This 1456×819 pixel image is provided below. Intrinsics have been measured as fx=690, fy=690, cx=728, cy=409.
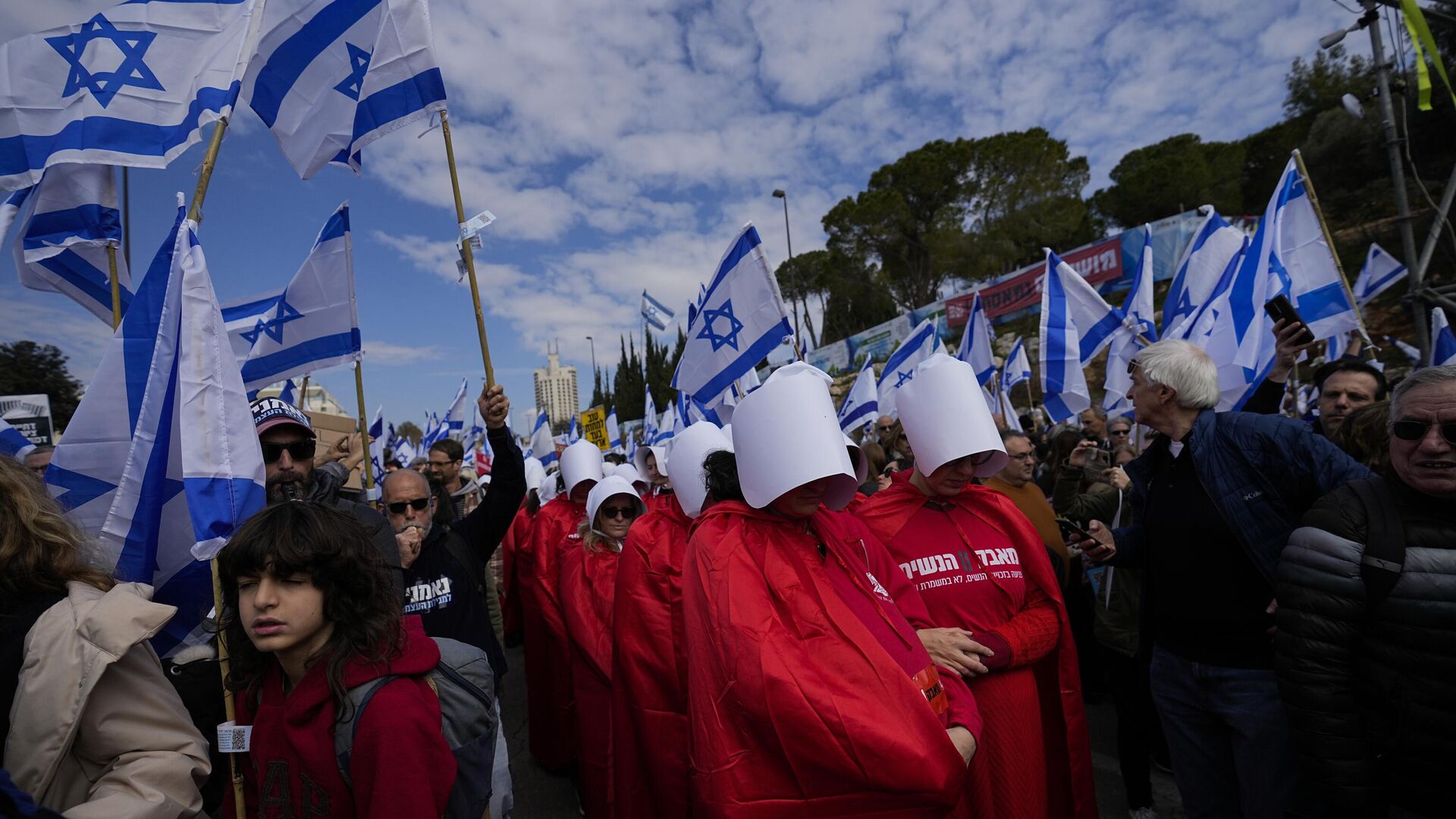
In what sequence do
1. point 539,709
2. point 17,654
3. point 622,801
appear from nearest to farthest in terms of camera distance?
1. point 17,654
2. point 622,801
3. point 539,709

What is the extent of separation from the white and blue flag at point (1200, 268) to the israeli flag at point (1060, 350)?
108 centimetres

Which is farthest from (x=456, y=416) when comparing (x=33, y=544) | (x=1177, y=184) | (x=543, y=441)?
(x=1177, y=184)

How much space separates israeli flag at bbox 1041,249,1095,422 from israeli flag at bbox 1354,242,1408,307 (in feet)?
11.0

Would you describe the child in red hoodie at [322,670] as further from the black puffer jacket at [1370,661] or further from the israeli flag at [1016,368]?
the israeli flag at [1016,368]

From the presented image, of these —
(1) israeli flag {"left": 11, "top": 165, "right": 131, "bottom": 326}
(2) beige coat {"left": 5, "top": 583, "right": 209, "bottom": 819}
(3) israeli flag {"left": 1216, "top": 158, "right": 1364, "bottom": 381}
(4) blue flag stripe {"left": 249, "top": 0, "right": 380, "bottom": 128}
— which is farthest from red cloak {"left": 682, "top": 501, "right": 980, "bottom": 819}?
(3) israeli flag {"left": 1216, "top": 158, "right": 1364, "bottom": 381}

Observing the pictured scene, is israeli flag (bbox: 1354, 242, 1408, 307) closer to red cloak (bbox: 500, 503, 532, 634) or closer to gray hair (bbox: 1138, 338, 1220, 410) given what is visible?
gray hair (bbox: 1138, 338, 1220, 410)

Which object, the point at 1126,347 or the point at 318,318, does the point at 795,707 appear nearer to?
the point at 318,318

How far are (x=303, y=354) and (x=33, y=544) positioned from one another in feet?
8.09

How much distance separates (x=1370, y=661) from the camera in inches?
74.7

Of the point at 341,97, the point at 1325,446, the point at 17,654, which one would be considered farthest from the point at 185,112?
the point at 1325,446

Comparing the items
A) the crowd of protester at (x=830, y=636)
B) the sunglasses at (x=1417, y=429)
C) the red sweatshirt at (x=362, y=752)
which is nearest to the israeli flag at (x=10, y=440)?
the crowd of protester at (x=830, y=636)

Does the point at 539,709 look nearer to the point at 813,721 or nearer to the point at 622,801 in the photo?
the point at 622,801

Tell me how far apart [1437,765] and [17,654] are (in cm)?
339

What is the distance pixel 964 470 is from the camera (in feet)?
9.07
